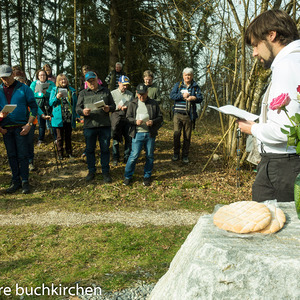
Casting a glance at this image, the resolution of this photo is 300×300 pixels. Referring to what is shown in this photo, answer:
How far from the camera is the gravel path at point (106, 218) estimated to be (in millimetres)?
4898

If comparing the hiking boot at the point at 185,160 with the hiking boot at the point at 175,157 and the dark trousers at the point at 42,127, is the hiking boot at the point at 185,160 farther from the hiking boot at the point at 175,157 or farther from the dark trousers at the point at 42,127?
the dark trousers at the point at 42,127

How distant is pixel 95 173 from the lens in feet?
22.7

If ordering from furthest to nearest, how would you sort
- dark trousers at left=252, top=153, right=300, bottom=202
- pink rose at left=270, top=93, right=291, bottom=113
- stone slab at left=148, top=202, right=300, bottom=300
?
dark trousers at left=252, top=153, right=300, bottom=202, pink rose at left=270, top=93, right=291, bottom=113, stone slab at left=148, top=202, right=300, bottom=300

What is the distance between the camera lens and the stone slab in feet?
5.10

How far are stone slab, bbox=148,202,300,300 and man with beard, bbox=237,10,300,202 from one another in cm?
52

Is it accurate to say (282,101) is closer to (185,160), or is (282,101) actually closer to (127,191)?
(127,191)

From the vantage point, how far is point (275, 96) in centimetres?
193

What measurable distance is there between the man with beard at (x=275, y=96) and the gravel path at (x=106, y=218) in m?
2.89

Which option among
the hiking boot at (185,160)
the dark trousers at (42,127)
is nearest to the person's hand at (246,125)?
the hiking boot at (185,160)

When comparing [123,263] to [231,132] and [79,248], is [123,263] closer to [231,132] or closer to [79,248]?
[79,248]

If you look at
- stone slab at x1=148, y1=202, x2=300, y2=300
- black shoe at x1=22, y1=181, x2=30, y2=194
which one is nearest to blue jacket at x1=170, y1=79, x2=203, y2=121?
black shoe at x1=22, y1=181, x2=30, y2=194

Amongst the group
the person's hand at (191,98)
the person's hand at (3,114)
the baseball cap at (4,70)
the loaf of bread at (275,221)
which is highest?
the baseball cap at (4,70)

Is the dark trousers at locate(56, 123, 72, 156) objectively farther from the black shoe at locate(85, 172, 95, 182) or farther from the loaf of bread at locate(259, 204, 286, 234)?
the loaf of bread at locate(259, 204, 286, 234)

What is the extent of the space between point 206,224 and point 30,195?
4.86 metres
